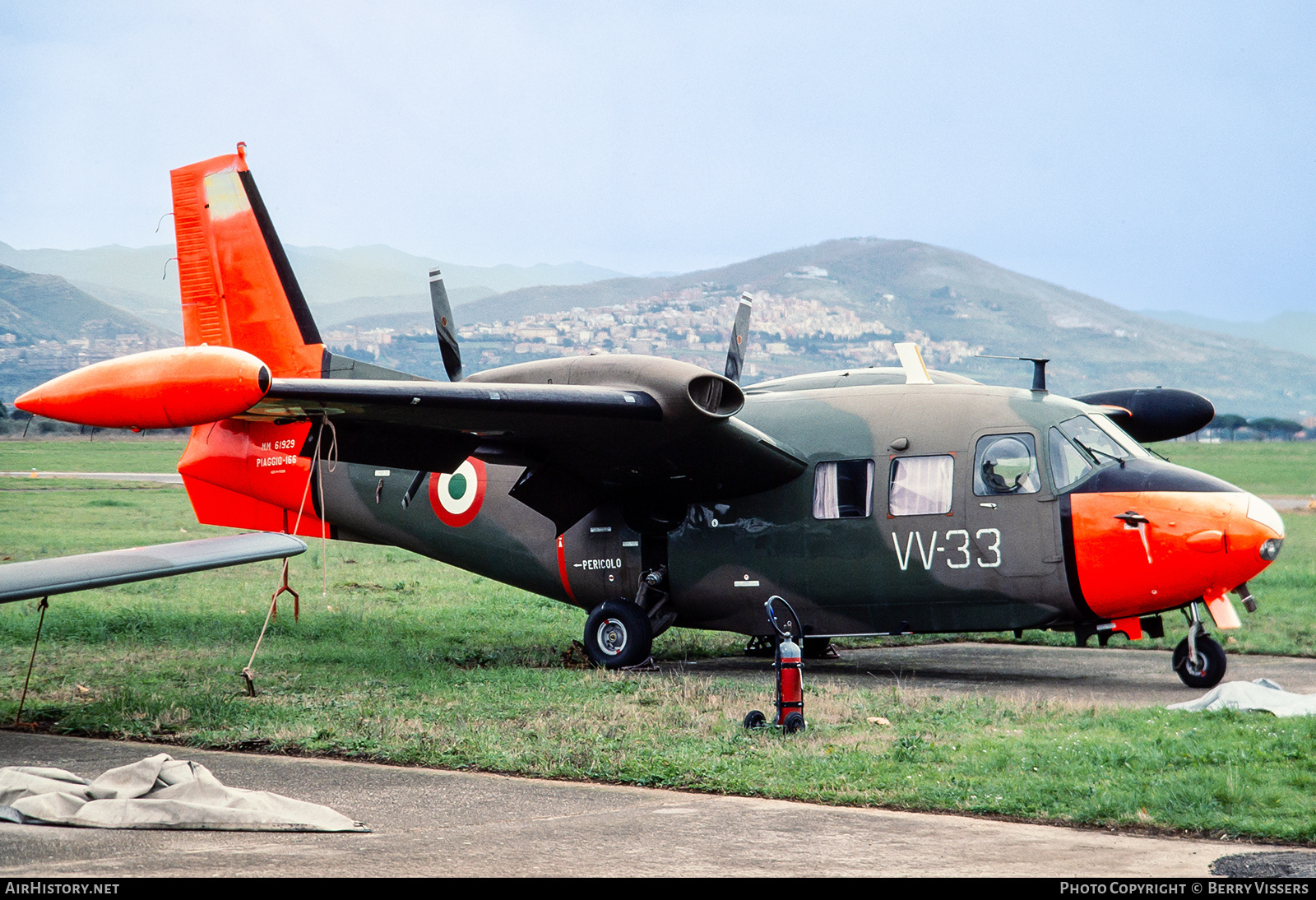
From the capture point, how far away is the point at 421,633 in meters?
16.3

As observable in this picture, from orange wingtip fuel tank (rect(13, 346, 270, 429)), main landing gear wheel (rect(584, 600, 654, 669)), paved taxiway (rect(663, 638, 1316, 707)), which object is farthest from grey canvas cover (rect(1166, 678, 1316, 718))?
orange wingtip fuel tank (rect(13, 346, 270, 429))

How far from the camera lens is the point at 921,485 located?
12.6 m

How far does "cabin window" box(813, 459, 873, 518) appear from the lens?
12852 mm

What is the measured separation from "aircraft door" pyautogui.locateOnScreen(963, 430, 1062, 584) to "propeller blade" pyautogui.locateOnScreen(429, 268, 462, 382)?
615 cm

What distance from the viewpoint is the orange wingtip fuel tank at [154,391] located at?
28.2ft

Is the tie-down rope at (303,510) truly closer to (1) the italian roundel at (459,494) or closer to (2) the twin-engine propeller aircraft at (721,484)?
(2) the twin-engine propeller aircraft at (721,484)

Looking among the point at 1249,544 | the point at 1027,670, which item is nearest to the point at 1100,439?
the point at 1249,544

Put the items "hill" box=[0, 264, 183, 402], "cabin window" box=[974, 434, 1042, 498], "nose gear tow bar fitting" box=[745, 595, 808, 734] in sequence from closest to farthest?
1. "nose gear tow bar fitting" box=[745, 595, 808, 734]
2. "cabin window" box=[974, 434, 1042, 498]
3. "hill" box=[0, 264, 183, 402]

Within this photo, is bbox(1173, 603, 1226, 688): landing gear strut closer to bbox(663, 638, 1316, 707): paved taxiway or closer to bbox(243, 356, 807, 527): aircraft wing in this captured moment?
bbox(663, 638, 1316, 707): paved taxiway

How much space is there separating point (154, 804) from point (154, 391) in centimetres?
326

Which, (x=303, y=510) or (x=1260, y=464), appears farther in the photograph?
(x=1260, y=464)

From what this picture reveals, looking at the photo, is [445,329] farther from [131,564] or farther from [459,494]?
[131,564]

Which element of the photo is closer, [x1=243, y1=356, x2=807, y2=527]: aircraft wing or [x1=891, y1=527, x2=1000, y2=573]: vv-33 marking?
[x1=243, y1=356, x2=807, y2=527]: aircraft wing
